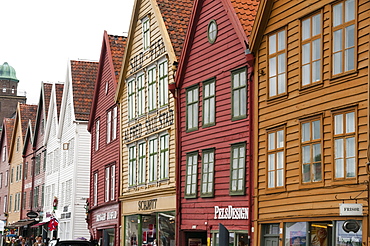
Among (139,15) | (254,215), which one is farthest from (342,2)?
(139,15)

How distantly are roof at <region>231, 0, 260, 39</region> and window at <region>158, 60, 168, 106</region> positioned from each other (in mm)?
6310

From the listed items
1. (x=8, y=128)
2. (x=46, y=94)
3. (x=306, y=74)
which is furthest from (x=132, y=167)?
(x=8, y=128)

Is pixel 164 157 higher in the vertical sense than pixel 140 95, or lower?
lower

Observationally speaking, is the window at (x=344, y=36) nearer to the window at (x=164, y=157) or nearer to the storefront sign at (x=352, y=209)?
the storefront sign at (x=352, y=209)

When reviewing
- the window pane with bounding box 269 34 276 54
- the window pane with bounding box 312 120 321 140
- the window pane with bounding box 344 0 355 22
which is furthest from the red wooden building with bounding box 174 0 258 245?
the window pane with bounding box 344 0 355 22

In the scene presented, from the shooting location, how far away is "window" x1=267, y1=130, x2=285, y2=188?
2088 cm

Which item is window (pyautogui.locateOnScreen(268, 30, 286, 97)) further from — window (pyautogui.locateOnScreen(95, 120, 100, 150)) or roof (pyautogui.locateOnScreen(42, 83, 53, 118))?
roof (pyautogui.locateOnScreen(42, 83, 53, 118))

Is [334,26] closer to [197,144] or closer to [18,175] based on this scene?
[197,144]

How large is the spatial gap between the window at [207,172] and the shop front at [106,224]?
1114cm

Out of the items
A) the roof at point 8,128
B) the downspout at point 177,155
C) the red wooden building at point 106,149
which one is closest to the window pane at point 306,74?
the downspout at point 177,155

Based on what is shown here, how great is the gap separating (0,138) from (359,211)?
6238 cm

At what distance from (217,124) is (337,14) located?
7770 millimetres

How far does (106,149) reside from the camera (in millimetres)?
39094

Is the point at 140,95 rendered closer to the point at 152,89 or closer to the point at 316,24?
the point at 152,89
